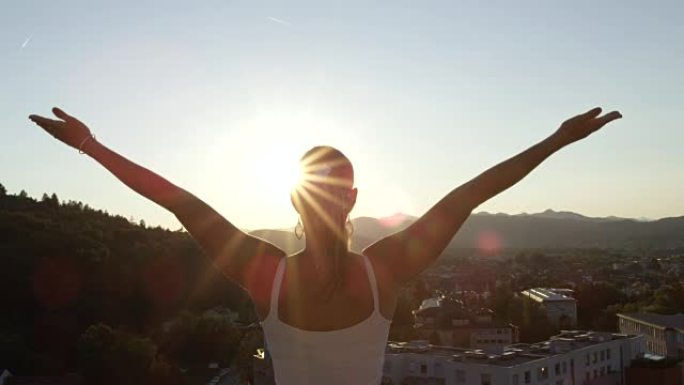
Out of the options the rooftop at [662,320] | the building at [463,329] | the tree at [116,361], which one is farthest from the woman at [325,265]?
the rooftop at [662,320]

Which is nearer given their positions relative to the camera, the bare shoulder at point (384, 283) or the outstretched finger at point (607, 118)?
the bare shoulder at point (384, 283)

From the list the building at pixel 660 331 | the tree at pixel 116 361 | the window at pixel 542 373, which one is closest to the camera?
the window at pixel 542 373

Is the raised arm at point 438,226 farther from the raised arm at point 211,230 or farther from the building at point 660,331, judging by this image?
the building at point 660,331

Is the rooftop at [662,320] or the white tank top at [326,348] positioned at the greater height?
the white tank top at [326,348]

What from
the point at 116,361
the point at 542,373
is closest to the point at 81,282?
the point at 116,361

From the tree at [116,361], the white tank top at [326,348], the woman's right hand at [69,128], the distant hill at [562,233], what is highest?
the distant hill at [562,233]

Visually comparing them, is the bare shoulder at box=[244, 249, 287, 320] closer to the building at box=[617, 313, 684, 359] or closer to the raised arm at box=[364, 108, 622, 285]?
the raised arm at box=[364, 108, 622, 285]

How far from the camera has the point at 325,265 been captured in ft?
4.35

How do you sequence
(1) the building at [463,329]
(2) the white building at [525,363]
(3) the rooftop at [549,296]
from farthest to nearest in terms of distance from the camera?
1. (3) the rooftop at [549,296]
2. (1) the building at [463,329]
3. (2) the white building at [525,363]

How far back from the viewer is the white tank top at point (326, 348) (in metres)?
1.35

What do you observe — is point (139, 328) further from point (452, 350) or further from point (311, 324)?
point (311, 324)

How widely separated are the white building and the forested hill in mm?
10638

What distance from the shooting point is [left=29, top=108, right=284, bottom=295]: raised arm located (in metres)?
1.38

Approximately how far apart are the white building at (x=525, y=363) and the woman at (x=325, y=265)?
1572cm
